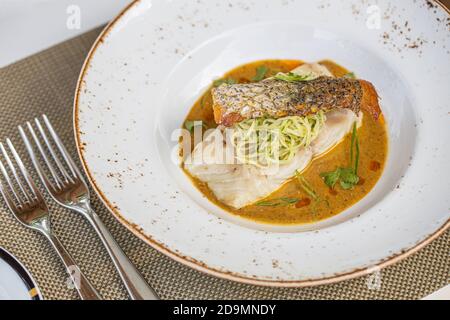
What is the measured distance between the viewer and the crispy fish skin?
3.45 metres

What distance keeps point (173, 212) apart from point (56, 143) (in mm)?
1014

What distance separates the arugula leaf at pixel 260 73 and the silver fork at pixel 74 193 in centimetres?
142

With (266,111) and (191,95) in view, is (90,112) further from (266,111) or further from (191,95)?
(266,111)

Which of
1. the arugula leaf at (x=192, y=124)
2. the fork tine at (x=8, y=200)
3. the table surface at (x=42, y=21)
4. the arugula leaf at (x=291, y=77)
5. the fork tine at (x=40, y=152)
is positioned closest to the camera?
the fork tine at (x=8, y=200)

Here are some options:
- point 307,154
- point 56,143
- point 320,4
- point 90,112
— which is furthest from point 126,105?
point 320,4

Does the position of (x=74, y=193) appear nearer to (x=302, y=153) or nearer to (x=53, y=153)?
(x=53, y=153)

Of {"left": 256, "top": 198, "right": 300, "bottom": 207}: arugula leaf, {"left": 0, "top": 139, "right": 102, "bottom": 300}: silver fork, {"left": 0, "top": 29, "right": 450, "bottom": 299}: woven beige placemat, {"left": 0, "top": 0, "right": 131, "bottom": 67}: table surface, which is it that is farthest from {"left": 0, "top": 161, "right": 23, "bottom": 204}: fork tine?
{"left": 256, "top": 198, "right": 300, "bottom": 207}: arugula leaf

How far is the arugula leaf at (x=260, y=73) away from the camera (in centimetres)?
398

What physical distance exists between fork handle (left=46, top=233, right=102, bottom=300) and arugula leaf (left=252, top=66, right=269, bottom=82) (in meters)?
1.77

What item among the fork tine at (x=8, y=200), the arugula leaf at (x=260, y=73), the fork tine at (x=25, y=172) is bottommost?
the fork tine at (x=8, y=200)

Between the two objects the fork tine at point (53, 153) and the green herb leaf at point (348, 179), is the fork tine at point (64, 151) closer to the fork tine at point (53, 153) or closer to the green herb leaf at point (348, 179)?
the fork tine at point (53, 153)

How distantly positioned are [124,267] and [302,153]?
1375 millimetres

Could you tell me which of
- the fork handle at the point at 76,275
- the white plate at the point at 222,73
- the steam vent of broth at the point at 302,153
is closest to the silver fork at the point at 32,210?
the fork handle at the point at 76,275

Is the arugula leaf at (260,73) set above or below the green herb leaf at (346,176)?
above
